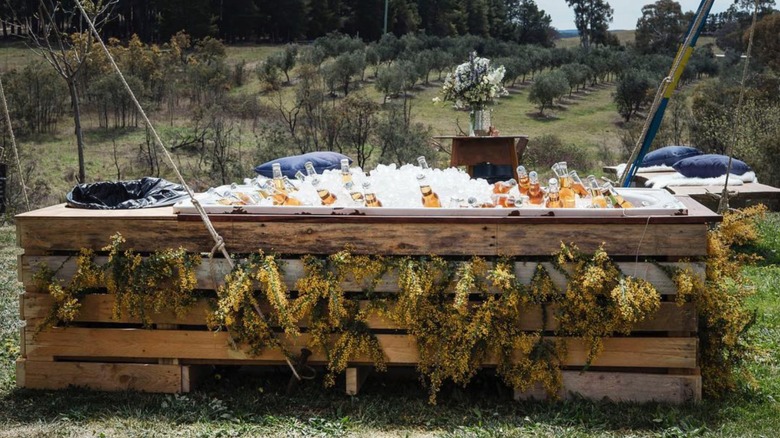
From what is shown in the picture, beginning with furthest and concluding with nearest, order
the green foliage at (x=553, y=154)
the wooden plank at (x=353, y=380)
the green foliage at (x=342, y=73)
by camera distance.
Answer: the green foliage at (x=342, y=73) < the green foliage at (x=553, y=154) < the wooden plank at (x=353, y=380)

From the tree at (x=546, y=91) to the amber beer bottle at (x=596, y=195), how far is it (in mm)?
23107

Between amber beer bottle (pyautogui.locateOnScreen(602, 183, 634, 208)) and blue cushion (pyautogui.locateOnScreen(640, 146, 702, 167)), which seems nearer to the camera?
amber beer bottle (pyautogui.locateOnScreen(602, 183, 634, 208))

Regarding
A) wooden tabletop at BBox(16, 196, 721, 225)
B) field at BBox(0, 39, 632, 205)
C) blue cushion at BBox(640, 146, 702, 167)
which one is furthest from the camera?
field at BBox(0, 39, 632, 205)

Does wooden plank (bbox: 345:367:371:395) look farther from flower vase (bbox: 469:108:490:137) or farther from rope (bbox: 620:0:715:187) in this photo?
flower vase (bbox: 469:108:490:137)

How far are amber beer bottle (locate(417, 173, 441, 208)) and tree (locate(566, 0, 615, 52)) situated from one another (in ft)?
196

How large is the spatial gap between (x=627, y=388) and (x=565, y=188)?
1.04 m

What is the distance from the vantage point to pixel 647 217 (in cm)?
376

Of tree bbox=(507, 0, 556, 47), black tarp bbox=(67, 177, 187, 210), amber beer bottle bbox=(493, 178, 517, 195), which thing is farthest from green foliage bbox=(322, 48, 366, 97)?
tree bbox=(507, 0, 556, 47)

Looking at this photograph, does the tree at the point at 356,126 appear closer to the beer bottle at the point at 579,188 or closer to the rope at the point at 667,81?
the rope at the point at 667,81

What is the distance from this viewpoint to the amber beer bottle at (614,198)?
13.3 feet

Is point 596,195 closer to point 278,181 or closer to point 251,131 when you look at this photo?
point 278,181

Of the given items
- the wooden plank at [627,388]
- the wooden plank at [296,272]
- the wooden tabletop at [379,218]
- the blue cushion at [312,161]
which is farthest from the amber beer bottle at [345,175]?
the blue cushion at [312,161]

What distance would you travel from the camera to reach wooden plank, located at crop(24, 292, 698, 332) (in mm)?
3828

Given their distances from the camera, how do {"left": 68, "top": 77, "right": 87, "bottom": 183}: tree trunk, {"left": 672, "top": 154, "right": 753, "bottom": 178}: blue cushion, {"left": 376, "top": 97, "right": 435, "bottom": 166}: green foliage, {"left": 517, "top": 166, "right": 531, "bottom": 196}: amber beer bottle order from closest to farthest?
{"left": 517, "top": 166, "right": 531, "bottom": 196}: amber beer bottle → {"left": 68, "top": 77, "right": 87, "bottom": 183}: tree trunk → {"left": 672, "top": 154, "right": 753, "bottom": 178}: blue cushion → {"left": 376, "top": 97, "right": 435, "bottom": 166}: green foliage
